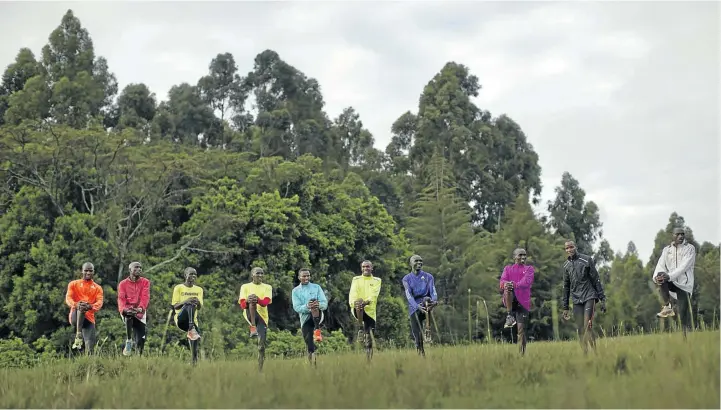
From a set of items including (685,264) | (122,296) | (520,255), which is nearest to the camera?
(685,264)

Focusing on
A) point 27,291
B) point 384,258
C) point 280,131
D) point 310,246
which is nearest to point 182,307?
point 27,291

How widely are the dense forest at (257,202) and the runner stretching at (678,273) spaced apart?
19.8ft

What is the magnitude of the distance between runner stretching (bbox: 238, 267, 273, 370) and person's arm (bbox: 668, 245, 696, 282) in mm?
6284

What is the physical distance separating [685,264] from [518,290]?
2.52 meters

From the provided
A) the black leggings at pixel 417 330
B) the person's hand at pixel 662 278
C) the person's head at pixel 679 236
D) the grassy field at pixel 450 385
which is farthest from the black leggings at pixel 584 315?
the black leggings at pixel 417 330

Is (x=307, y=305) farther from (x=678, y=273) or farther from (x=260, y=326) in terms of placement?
(x=678, y=273)

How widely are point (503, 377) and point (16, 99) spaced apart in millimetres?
43543

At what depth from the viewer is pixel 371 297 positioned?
547 inches

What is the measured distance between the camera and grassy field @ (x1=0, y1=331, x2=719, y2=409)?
25.7 feet

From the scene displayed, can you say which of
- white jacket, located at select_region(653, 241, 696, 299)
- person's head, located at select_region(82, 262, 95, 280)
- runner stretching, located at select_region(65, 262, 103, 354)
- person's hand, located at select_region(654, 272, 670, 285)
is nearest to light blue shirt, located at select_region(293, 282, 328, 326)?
runner stretching, located at select_region(65, 262, 103, 354)

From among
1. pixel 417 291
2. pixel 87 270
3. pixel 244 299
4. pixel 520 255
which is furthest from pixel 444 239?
pixel 244 299

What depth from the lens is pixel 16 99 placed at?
46656 millimetres

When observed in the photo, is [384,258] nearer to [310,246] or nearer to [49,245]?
[310,246]

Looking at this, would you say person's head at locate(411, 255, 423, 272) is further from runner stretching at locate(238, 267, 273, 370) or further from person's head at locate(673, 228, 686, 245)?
person's head at locate(673, 228, 686, 245)
